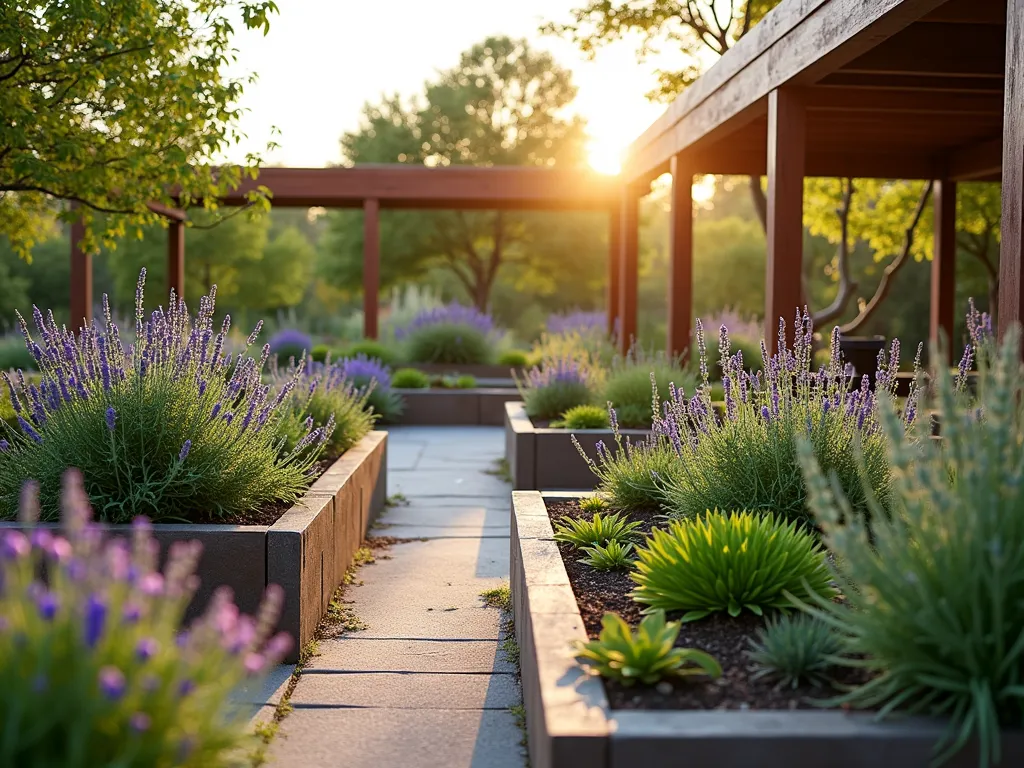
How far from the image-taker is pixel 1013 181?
3.88 metres

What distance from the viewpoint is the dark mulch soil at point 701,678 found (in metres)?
2.44

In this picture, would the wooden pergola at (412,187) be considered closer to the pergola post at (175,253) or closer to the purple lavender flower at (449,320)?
the pergola post at (175,253)

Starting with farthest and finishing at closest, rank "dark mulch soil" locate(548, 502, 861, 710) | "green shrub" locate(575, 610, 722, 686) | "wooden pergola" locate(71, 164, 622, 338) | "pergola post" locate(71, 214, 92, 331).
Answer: "wooden pergola" locate(71, 164, 622, 338)
"pergola post" locate(71, 214, 92, 331)
"green shrub" locate(575, 610, 722, 686)
"dark mulch soil" locate(548, 502, 861, 710)

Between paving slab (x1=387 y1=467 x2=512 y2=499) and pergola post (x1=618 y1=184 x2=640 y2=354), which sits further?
pergola post (x1=618 y1=184 x2=640 y2=354)

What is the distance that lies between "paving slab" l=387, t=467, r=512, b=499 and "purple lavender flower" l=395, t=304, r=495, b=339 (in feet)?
22.9

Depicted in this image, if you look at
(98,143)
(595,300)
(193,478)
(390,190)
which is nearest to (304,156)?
(595,300)

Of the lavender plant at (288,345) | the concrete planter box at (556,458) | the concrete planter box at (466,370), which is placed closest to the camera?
the concrete planter box at (556,458)

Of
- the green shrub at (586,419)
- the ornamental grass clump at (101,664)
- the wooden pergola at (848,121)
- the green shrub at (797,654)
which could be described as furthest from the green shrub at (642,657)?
the green shrub at (586,419)

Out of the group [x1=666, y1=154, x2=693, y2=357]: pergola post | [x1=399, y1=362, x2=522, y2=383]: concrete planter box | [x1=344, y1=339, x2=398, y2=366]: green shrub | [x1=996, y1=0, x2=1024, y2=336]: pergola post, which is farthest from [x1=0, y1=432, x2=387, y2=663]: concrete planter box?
[x1=399, y1=362, x2=522, y2=383]: concrete planter box

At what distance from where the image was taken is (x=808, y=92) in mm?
6754

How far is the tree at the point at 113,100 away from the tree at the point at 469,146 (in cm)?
1978

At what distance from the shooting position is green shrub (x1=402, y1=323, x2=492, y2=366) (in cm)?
1507

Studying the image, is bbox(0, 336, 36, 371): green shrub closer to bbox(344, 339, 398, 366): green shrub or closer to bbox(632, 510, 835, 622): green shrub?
bbox(344, 339, 398, 366): green shrub

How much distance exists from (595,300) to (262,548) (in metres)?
30.9
